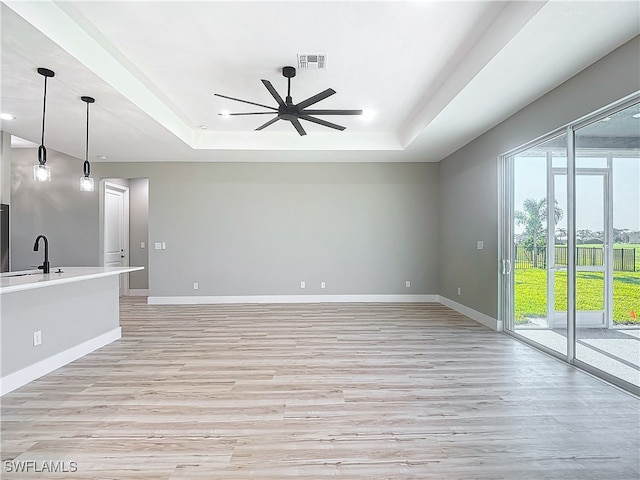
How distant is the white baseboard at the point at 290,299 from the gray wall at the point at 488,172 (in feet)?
2.22

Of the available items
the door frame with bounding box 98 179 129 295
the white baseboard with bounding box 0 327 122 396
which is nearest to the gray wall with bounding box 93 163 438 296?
the door frame with bounding box 98 179 129 295

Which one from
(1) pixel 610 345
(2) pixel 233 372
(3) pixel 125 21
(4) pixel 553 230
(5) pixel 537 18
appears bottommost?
(2) pixel 233 372

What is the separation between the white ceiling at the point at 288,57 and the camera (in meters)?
2.71

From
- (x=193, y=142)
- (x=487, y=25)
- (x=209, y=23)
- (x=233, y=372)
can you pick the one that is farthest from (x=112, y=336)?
(x=487, y=25)

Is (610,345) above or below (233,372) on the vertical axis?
above

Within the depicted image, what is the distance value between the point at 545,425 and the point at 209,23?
13.1ft

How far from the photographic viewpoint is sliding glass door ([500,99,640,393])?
117 inches

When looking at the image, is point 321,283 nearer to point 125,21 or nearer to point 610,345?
point 610,345

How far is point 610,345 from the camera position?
319 cm

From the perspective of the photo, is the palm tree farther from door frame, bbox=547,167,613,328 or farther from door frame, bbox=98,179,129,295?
door frame, bbox=98,179,129,295

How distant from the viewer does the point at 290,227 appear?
716 cm

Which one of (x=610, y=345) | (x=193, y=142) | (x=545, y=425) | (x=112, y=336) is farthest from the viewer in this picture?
(x=193, y=142)

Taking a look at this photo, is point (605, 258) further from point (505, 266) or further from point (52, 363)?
point (52, 363)

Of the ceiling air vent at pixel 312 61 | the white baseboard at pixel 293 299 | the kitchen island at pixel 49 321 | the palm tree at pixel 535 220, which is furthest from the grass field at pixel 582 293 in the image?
the kitchen island at pixel 49 321
